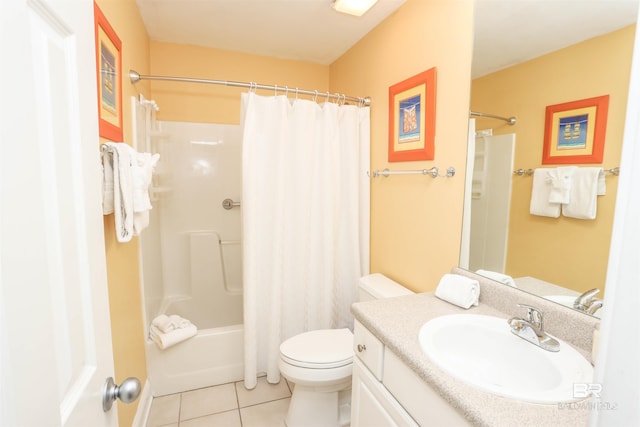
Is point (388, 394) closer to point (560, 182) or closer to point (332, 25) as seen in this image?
point (560, 182)

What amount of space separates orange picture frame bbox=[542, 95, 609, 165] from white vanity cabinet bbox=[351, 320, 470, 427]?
2.95 ft

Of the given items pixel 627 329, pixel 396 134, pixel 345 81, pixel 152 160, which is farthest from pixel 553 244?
pixel 345 81

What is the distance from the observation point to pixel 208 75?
2.56 m

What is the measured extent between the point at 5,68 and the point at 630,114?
678mm

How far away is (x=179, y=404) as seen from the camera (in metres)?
1.90

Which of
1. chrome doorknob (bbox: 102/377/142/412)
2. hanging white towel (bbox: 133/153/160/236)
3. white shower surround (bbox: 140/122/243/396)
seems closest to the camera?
chrome doorknob (bbox: 102/377/142/412)

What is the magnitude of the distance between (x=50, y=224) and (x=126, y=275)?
1.21 metres

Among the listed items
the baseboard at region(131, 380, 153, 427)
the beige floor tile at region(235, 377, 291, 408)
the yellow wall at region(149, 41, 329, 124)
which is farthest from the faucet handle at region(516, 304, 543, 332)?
the yellow wall at region(149, 41, 329, 124)

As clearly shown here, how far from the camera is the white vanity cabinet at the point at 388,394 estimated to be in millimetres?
840

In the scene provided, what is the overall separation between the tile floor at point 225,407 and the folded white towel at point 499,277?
1380 millimetres

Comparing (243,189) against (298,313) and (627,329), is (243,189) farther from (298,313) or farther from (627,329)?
(627,329)

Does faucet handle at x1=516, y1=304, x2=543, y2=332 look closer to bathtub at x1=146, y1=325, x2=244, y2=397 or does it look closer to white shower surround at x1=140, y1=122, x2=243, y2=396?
bathtub at x1=146, y1=325, x2=244, y2=397

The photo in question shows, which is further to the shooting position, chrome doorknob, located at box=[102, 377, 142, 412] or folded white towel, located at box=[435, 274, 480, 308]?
folded white towel, located at box=[435, 274, 480, 308]

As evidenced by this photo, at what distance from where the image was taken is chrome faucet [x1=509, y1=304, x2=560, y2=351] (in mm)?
969
